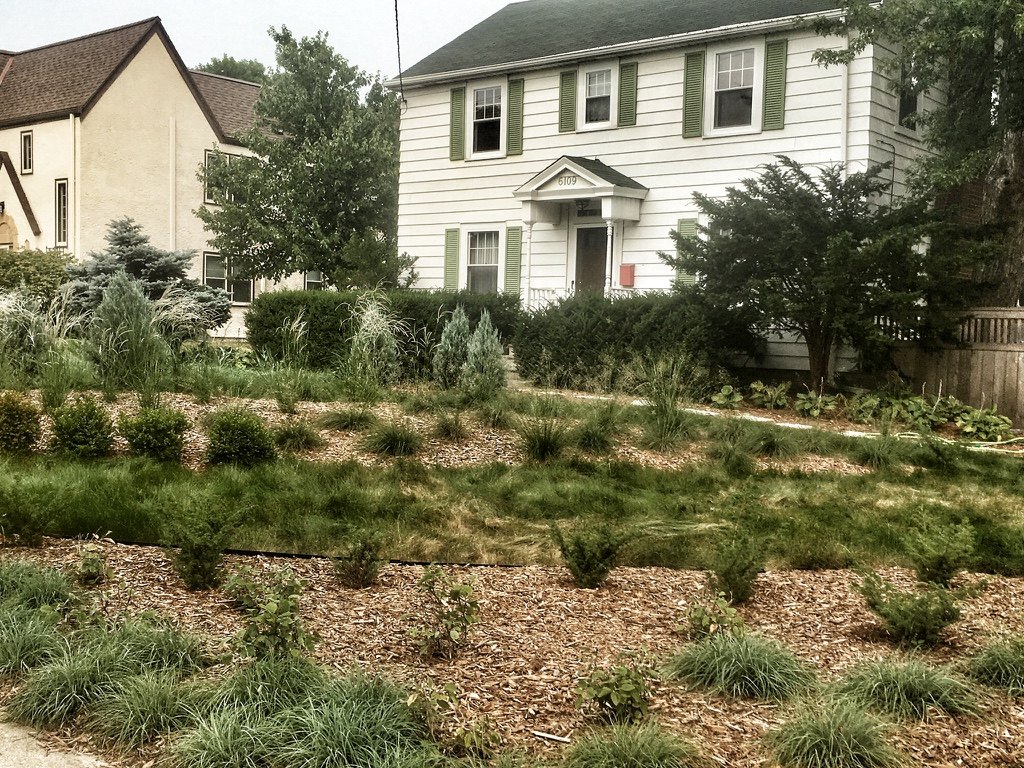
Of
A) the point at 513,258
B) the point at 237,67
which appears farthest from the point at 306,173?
the point at 237,67

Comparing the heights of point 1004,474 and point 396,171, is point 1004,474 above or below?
below

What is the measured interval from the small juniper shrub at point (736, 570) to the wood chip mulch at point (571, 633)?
9 centimetres

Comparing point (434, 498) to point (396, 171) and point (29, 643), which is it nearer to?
point (29, 643)

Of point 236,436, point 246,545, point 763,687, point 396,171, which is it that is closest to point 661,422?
point 236,436

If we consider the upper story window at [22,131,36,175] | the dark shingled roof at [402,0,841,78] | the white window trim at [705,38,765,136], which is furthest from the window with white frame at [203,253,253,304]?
the white window trim at [705,38,765,136]

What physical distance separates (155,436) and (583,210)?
11.3 metres

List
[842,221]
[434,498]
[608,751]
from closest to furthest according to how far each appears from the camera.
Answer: [608,751], [434,498], [842,221]

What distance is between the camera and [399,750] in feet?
10.2

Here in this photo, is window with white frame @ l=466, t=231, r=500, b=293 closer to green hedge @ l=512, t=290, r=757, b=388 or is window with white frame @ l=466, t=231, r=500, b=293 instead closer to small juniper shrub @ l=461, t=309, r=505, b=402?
green hedge @ l=512, t=290, r=757, b=388

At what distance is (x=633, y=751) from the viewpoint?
3029mm

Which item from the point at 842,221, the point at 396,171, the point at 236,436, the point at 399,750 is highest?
the point at 396,171

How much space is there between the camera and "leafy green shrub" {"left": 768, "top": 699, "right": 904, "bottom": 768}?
3104 millimetres

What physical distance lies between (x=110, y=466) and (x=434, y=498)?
2336 millimetres

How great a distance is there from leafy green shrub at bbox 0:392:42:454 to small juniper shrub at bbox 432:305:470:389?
4.43 m
